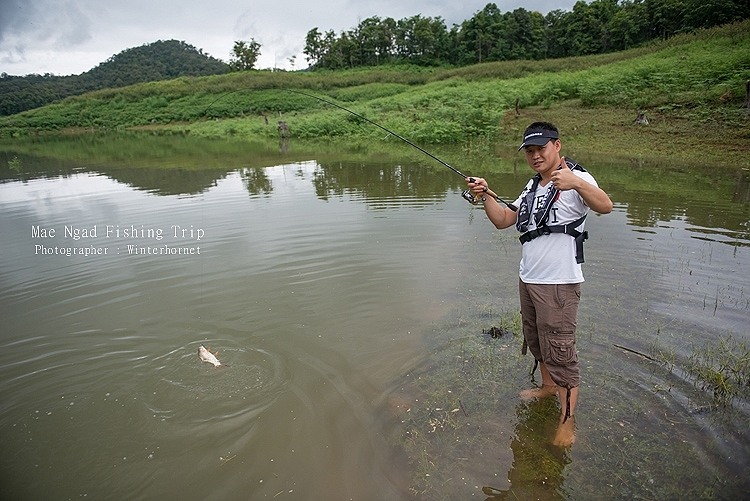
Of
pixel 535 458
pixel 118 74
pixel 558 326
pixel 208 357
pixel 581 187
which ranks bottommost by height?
pixel 535 458

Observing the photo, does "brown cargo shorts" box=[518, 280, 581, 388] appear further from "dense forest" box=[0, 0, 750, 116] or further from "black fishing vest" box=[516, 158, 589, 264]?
"dense forest" box=[0, 0, 750, 116]

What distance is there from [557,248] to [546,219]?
0.22 meters

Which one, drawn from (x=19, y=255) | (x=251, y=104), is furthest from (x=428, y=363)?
(x=251, y=104)

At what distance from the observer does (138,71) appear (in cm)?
11150

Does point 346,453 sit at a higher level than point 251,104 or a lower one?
Answer: lower

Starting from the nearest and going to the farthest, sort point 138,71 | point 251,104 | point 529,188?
point 529,188 → point 251,104 → point 138,71

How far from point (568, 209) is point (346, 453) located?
7.78ft

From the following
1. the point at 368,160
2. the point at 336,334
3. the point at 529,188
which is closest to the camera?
the point at 529,188

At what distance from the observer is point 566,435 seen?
3.24 meters

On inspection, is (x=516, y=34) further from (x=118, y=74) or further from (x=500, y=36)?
(x=118, y=74)

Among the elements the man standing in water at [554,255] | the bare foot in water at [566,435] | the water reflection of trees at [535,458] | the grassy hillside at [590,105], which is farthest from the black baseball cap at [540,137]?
the grassy hillside at [590,105]

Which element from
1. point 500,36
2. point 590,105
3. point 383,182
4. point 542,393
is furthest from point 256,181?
point 500,36

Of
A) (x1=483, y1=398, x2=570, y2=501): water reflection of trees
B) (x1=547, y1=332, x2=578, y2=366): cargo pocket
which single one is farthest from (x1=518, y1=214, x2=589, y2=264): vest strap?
(x1=483, y1=398, x2=570, y2=501): water reflection of trees

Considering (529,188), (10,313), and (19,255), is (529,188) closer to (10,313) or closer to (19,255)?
(10,313)
